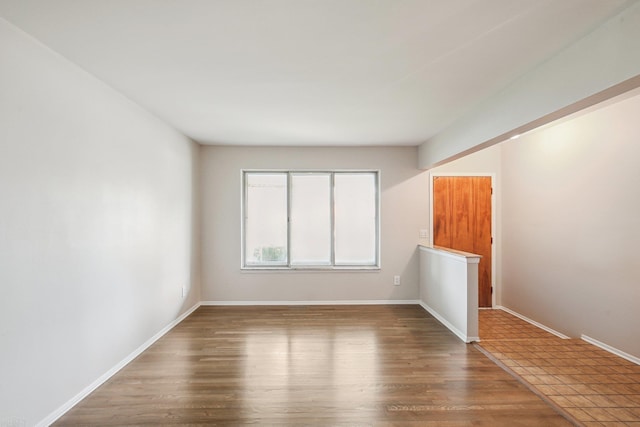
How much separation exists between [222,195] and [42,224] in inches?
113

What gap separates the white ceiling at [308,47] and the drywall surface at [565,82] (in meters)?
0.08

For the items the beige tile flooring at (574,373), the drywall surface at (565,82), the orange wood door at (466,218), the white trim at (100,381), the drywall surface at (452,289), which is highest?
the drywall surface at (565,82)

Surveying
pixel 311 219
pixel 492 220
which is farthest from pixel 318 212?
pixel 492 220

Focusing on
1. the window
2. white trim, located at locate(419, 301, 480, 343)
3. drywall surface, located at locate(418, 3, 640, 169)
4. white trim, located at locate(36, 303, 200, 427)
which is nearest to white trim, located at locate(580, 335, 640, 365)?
white trim, located at locate(419, 301, 480, 343)

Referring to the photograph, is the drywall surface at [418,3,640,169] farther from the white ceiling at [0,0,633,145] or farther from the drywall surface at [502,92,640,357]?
the drywall surface at [502,92,640,357]

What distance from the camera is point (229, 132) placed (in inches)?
160

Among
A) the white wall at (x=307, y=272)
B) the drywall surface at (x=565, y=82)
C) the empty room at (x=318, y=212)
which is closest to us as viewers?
the drywall surface at (x=565, y=82)

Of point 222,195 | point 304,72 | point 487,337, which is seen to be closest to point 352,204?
point 222,195

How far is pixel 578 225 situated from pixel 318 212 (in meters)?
3.30

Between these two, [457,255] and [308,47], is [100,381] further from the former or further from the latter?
[457,255]

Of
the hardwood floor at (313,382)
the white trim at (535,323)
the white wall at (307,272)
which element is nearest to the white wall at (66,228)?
the hardwood floor at (313,382)

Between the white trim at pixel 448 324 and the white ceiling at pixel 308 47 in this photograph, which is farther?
the white trim at pixel 448 324

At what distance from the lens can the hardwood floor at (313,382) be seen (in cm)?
218

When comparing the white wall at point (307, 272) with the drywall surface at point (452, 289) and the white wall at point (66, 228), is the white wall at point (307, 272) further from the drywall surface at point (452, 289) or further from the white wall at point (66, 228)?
the white wall at point (66, 228)
